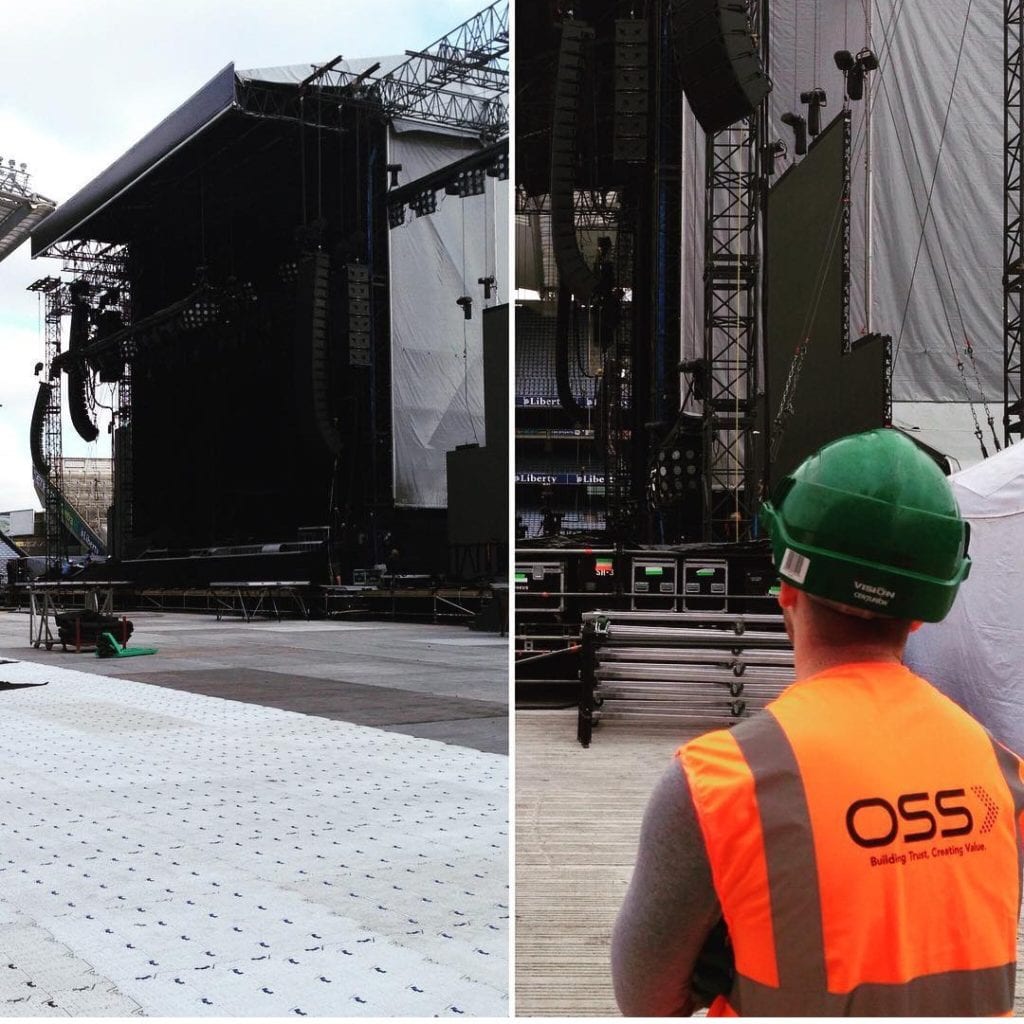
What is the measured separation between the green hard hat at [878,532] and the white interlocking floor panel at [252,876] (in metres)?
2.49

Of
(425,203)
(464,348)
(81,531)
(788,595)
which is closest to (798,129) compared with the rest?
(425,203)

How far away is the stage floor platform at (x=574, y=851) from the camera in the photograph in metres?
3.87

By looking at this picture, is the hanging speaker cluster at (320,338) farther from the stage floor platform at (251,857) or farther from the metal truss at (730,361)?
the stage floor platform at (251,857)

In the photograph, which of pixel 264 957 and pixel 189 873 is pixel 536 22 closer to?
pixel 189 873

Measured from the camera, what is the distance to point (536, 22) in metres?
8.60

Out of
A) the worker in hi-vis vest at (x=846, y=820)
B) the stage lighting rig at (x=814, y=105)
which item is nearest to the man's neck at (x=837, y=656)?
the worker in hi-vis vest at (x=846, y=820)

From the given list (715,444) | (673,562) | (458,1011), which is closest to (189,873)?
(458,1011)

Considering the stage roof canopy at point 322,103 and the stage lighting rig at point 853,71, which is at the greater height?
the stage roof canopy at point 322,103

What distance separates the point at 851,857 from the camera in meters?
1.23

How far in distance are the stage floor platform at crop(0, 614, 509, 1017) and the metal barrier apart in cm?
113

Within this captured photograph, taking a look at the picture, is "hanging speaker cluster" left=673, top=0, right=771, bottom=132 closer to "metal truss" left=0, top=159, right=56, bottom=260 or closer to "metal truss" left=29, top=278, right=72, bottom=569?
"metal truss" left=0, top=159, right=56, bottom=260

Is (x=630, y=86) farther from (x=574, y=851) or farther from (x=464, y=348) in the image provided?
(x=464, y=348)

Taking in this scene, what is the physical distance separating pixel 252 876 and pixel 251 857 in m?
0.31

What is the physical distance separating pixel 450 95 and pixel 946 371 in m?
13.0
